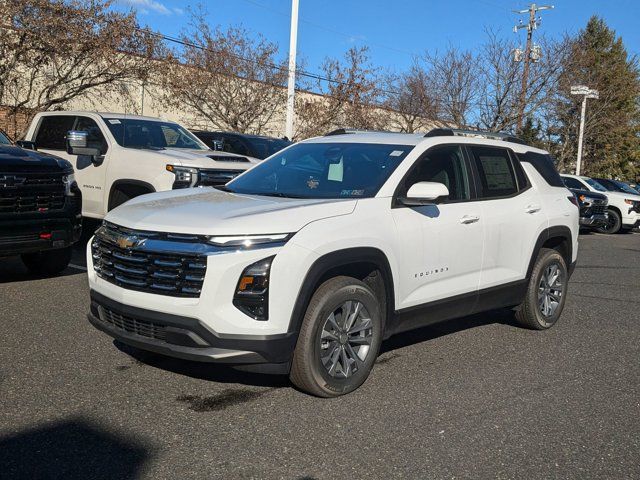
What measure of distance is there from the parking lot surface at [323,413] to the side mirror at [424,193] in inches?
51.5

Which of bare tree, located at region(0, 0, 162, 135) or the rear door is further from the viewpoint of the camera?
bare tree, located at region(0, 0, 162, 135)

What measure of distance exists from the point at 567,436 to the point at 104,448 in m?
2.69

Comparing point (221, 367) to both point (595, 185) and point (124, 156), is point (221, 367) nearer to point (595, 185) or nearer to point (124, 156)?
point (124, 156)

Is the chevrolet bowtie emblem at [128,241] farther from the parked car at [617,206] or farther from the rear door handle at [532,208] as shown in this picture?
the parked car at [617,206]

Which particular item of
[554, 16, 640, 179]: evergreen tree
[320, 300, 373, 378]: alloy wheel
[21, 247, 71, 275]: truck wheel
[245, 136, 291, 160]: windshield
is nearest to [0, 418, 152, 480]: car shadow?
[320, 300, 373, 378]: alloy wheel

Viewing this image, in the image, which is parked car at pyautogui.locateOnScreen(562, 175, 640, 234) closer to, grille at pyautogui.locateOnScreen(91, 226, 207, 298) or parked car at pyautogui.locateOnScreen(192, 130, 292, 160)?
parked car at pyautogui.locateOnScreen(192, 130, 292, 160)

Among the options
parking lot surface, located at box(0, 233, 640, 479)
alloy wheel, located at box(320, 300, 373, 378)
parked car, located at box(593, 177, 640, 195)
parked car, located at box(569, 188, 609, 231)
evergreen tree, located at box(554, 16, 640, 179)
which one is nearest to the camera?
parking lot surface, located at box(0, 233, 640, 479)

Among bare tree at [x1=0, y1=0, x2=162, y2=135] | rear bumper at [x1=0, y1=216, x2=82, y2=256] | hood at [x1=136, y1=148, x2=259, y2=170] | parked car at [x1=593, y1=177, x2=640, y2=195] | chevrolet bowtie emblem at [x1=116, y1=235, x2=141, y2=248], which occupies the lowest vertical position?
rear bumper at [x1=0, y1=216, x2=82, y2=256]

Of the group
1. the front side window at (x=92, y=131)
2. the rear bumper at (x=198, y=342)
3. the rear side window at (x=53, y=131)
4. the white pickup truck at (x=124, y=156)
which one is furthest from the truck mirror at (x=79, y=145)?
the rear bumper at (x=198, y=342)

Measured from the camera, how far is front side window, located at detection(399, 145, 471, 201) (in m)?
5.39

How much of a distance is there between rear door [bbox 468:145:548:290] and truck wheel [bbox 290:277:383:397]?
151 cm

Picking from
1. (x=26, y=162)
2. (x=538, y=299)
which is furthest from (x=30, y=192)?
(x=538, y=299)

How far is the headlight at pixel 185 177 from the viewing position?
8.70 m

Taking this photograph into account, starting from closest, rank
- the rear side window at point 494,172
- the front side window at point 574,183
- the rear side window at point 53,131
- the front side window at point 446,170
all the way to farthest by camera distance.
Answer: the front side window at point 446,170
the rear side window at point 494,172
the rear side window at point 53,131
the front side window at point 574,183
